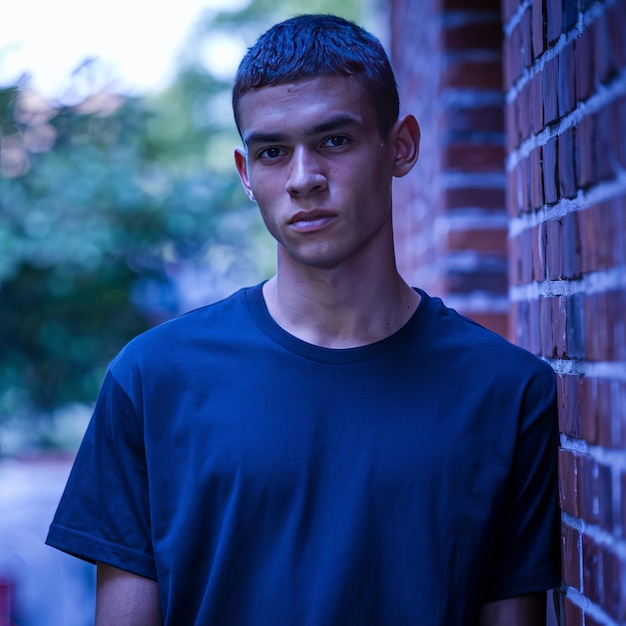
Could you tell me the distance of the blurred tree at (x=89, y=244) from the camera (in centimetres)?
494

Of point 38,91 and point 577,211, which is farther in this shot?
point 38,91

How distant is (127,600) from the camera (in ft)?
5.81

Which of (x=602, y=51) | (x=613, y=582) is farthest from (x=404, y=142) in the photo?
(x=613, y=582)

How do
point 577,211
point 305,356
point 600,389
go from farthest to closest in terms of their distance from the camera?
point 305,356 < point 577,211 < point 600,389

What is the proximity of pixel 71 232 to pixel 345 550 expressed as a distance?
396cm

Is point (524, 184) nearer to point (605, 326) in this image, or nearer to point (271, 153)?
point (271, 153)

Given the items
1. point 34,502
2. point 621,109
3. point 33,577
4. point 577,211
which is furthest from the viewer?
point 34,502

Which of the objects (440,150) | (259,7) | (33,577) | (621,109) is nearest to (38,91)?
(440,150)

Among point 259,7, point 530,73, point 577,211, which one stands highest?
point 259,7

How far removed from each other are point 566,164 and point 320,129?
0.46 meters

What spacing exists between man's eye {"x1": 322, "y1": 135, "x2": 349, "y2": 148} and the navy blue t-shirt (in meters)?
0.37

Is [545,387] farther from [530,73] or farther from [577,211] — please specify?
[530,73]

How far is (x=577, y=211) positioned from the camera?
152 centimetres

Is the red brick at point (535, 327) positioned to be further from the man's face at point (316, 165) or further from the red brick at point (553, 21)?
the red brick at point (553, 21)
